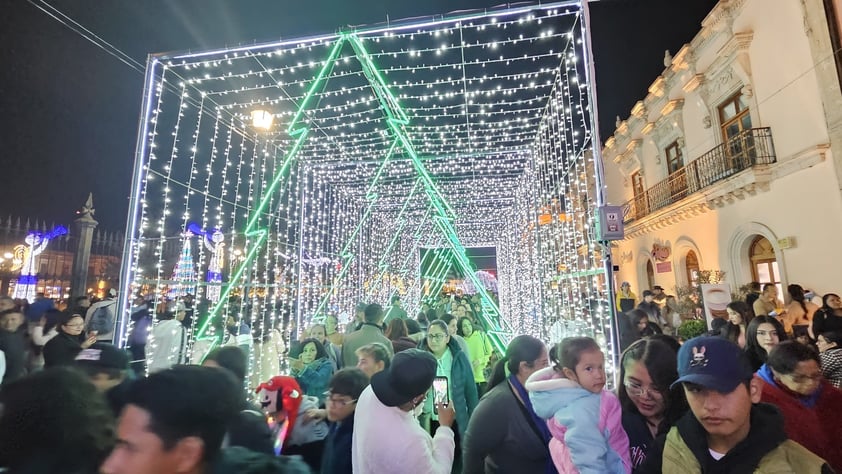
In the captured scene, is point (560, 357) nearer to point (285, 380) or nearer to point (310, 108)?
point (285, 380)

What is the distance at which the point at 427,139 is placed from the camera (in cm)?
830

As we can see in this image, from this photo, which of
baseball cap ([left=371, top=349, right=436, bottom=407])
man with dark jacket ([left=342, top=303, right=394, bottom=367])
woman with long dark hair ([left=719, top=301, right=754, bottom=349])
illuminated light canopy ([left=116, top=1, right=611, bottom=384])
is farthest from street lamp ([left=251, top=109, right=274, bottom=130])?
woman with long dark hair ([left=719, top=301, right=754, bottom=349])

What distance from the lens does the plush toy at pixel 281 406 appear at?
246cm

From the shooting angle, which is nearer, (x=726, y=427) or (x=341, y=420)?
(x=726, y=427)

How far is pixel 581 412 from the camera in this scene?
5.90 ft

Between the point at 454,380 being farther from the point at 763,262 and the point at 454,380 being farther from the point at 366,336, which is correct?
the point at 763,262

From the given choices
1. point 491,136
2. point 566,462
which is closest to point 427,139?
point 491,136

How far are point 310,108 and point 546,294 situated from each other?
5.87 metres

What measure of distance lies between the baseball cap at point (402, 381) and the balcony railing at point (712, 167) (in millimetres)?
11611

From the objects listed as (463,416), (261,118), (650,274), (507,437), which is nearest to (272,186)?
(261,118)

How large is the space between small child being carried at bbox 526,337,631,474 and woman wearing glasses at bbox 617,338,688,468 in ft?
0.55

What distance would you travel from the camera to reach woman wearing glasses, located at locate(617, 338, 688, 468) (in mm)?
1885

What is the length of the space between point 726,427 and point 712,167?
1330 centimetres

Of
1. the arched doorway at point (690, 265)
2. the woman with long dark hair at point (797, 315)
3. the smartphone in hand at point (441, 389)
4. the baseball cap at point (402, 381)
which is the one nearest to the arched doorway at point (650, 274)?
the arched doorway at point (690, 265)
